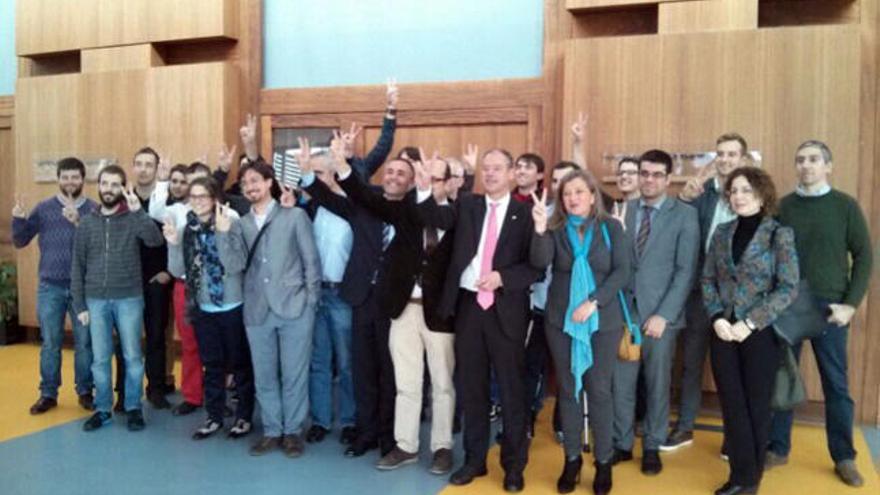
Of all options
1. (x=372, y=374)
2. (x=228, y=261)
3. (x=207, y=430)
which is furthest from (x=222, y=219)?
(x=207, y=430)

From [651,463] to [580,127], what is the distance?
2.08m

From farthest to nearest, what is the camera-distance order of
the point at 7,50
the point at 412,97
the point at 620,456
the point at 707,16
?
the point at 7,50, the point at 412,97, the point at 707,16, the point at 620,456

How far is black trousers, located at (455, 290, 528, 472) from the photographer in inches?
142

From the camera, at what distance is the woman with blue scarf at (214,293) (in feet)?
13.9

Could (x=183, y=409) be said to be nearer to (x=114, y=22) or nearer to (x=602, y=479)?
(x=602, y=479)

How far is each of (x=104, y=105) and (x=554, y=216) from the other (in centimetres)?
473

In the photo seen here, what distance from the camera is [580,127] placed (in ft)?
15.8

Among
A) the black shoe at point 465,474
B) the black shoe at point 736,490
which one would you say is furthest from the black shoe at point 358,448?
the black shoe at point 736,490

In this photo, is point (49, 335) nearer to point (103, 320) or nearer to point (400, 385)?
point (103, 320)

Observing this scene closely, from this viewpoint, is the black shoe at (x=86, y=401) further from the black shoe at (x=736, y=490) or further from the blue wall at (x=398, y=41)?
the black shoe at (x=736, y=490)

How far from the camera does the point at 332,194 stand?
13.6ft

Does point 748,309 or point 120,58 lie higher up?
point 120,58

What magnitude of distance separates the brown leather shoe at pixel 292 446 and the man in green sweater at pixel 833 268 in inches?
109

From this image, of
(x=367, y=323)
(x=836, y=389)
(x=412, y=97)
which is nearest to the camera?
(x=836, y=389)
